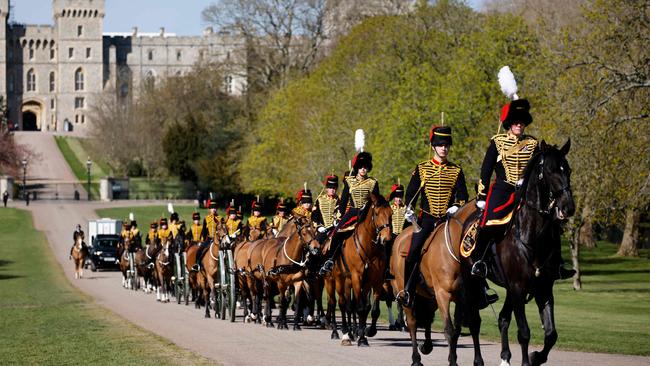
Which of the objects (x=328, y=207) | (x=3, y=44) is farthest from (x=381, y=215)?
(x=3, y=44)

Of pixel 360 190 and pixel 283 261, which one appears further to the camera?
pixel 283 261

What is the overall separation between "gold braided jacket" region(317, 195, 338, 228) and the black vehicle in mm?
34892

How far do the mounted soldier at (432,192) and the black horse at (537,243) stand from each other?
2056 millimetres

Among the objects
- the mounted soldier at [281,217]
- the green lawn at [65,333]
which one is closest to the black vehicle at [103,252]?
the green lawn at [65,333]

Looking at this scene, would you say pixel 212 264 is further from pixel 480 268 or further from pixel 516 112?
pixel 516 112

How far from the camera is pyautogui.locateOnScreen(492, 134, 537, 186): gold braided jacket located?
47.0 feet

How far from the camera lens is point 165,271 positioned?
115 feet

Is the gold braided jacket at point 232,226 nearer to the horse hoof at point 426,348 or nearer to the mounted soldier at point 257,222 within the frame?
the mounted soldier at point 257,222

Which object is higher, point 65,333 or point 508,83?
point 508,83

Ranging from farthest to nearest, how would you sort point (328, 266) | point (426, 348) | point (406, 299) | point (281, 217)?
1. point (281, 217)
2. point (328, 266)
3. point (406, 299)
4. point (426, 348)

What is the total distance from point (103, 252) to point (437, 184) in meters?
42.7

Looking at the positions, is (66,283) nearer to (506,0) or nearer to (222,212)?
(222,212)

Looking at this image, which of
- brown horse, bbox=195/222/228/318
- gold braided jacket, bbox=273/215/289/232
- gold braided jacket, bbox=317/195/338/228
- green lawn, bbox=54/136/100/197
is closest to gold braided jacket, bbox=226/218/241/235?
brown horse, bbox=195/222/228/318

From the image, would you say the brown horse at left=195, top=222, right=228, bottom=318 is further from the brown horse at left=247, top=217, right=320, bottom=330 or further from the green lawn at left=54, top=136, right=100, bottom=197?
the green lawn at left=54, top=136, right=100, bottom=197
